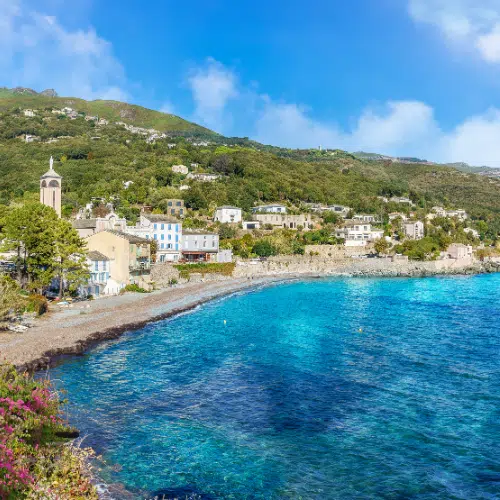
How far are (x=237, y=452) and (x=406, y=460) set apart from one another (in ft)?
17.5

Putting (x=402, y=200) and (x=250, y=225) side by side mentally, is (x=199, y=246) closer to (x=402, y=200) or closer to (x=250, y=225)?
(x=250, y=225)

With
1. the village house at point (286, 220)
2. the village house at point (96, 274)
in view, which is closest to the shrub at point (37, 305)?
the village house at point (96, 274)

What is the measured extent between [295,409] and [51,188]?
42591 millimetres

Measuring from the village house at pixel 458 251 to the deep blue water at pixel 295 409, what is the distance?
59.4 meters

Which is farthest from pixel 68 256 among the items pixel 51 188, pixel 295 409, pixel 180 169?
pixel 180 169

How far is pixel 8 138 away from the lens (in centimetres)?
12812

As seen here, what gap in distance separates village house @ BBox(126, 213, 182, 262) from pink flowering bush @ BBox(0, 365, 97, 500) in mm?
50999

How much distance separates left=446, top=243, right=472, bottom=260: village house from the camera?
92.3 meters

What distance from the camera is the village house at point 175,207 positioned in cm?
8388

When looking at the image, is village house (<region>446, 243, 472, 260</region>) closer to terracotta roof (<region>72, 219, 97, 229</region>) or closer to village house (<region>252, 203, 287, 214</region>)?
village house (<region>252, 203, 287, 214</region>)

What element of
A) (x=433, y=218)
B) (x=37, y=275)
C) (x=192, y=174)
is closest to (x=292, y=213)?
(x=192, y=174)

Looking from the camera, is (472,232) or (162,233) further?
(472,232)

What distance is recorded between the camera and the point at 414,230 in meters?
100

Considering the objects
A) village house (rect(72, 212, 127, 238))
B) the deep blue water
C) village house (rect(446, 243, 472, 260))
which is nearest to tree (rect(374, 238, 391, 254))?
village house (rect(446, 243, 472, 260))
